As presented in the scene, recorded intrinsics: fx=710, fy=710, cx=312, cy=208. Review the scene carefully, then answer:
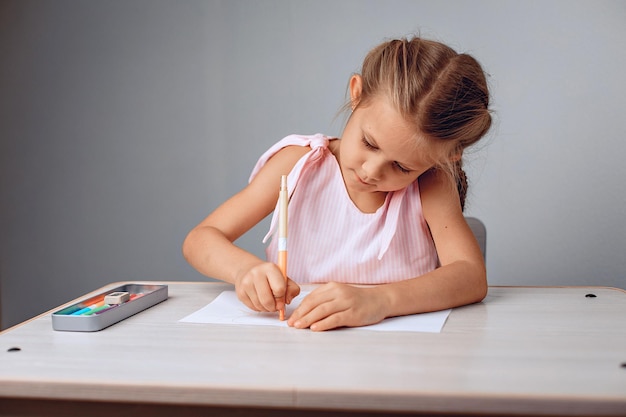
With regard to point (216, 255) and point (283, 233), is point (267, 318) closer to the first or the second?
point (283, 233)

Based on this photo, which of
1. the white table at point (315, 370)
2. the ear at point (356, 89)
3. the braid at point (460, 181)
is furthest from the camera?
the braid at point (460, 181)

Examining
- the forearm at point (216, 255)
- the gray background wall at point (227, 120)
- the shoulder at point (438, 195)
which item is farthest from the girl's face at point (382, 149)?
the gray background wall at point (227, 120)

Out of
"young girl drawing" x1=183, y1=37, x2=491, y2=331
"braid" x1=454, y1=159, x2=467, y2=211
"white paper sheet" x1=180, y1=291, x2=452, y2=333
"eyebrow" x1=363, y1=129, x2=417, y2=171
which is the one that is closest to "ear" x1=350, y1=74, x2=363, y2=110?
"young girl drawing" x1=183, y1=37, x2=491, y2=331

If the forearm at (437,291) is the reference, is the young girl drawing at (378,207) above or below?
above

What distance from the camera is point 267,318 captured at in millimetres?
959

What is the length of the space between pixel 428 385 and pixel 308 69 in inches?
70.1

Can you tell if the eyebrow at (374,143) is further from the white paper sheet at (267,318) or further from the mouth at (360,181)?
the white paper sheet at (267,318)

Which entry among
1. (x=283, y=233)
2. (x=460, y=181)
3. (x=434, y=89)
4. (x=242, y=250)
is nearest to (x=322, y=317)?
(x=283, y=233)

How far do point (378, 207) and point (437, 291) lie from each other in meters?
0.35

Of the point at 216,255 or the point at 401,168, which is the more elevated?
the point at 401,168

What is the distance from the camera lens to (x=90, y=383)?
0.68 metres

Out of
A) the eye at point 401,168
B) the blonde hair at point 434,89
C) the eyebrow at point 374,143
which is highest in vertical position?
the blonde hair at point 434,89

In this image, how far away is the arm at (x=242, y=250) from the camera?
95 cm

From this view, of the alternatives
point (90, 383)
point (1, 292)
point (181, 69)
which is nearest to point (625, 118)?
point (181, 69)
